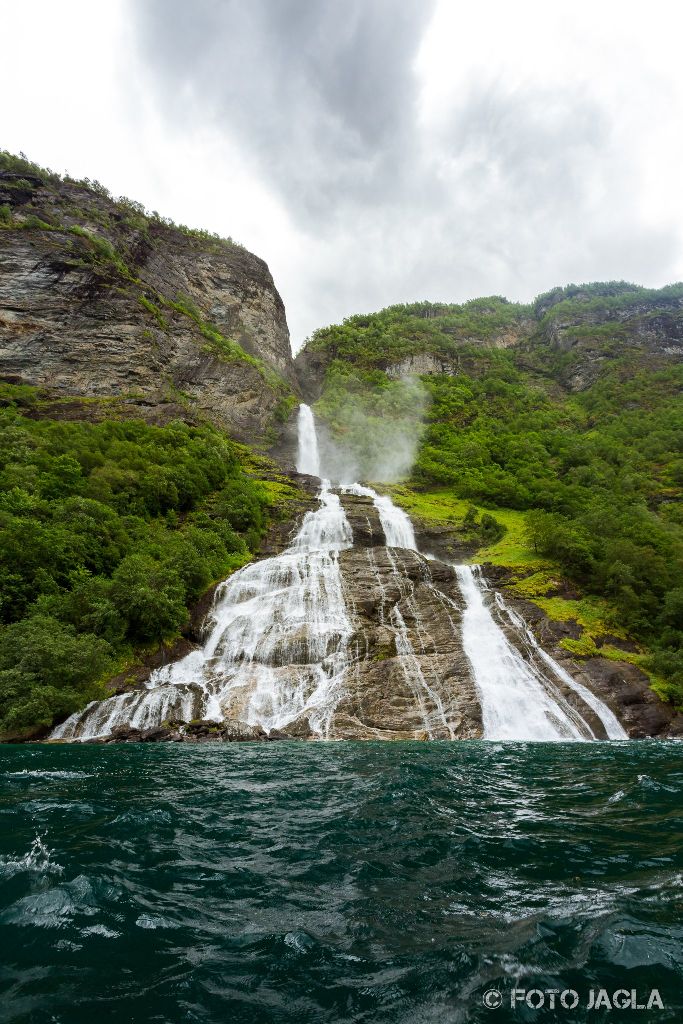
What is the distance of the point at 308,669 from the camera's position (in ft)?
71.2

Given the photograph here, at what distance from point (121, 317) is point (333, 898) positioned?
6020 centimetres

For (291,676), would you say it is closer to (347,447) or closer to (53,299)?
(347,447)

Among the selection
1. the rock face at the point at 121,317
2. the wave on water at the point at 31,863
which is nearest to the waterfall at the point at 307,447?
the rock face at the point at 121,317

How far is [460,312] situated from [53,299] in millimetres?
104883

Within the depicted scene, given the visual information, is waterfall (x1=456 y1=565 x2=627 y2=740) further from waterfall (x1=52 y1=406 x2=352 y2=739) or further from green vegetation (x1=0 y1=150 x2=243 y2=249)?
green vegetation (x1=0 y1=150 x2=243 y2=249)

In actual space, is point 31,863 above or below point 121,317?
below

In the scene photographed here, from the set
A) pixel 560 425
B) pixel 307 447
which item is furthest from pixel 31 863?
pixel 560 425

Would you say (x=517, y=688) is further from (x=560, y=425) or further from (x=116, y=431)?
(x=560, y=425)

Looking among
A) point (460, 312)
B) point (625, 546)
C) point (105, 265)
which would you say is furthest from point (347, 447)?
point (460, 312)

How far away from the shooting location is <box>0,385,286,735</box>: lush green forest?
59.4 feet

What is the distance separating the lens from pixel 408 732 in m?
18.5

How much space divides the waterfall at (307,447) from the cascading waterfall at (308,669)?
29298 mm

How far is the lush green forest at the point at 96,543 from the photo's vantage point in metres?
18.1

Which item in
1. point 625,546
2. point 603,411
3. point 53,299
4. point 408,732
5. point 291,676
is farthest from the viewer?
point 603,411
